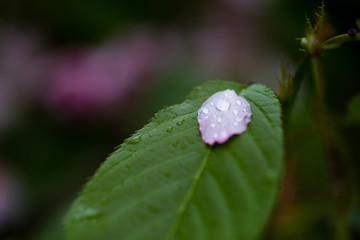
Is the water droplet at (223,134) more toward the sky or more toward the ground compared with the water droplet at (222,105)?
more toward the ground

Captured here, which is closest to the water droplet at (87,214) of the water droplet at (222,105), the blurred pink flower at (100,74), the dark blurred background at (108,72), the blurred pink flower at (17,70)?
the water droplet at (222,105)

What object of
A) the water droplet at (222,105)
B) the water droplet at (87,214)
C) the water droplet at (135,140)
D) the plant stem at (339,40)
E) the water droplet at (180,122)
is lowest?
the water droplet at (87,214)

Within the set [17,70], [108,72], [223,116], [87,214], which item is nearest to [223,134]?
[223,116]

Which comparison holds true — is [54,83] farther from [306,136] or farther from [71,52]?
[306,136]

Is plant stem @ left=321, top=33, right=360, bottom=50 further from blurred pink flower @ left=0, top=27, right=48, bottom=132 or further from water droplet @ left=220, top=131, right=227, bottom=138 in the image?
blurred pink flower @ left=0, top=27, right=48, bottom=132

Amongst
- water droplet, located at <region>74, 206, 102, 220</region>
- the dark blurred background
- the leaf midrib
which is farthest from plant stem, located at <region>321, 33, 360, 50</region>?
the dark blurred background

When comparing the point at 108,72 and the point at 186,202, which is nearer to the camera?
the point at 186,202

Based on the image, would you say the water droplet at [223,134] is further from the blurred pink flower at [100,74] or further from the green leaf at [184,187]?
the blurred pink flower at [100,74]

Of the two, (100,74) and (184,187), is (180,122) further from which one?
(100,74)

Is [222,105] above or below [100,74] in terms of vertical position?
above
